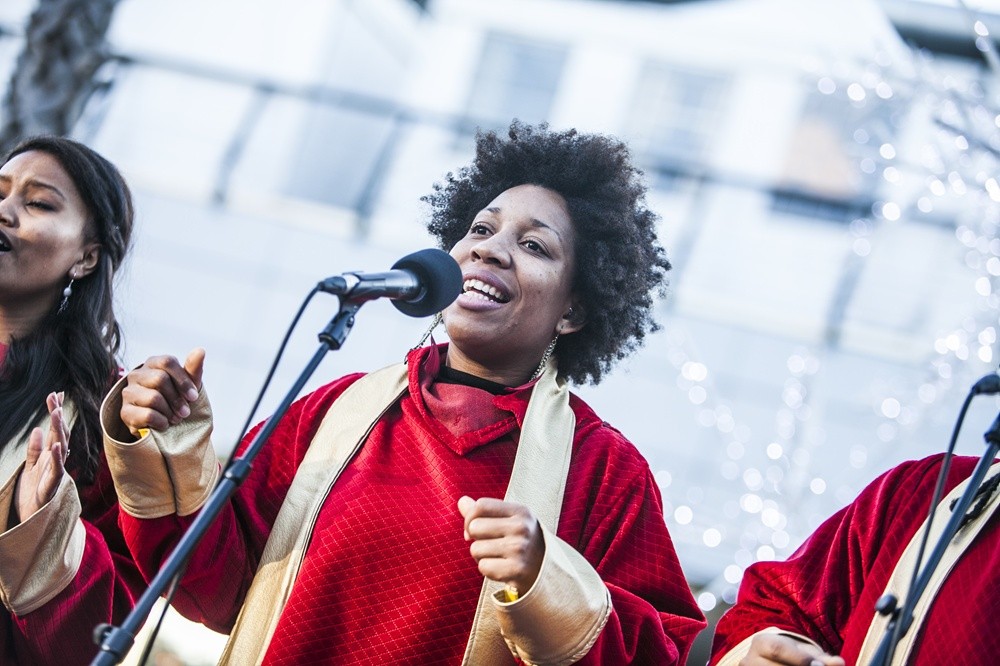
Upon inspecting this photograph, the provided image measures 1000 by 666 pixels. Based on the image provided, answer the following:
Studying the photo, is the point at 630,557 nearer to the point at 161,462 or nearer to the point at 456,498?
the point at 456,498

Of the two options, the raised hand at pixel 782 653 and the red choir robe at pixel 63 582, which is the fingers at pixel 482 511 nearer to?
the raised hand at pixel 782 653

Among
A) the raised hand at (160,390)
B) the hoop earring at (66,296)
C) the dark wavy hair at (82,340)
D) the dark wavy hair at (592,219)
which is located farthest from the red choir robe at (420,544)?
the hoop earring at (66,296)

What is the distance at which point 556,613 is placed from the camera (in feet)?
6.33

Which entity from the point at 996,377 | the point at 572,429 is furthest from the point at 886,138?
the point at 996,377

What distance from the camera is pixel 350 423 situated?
245 centimetres

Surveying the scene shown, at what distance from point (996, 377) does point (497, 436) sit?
3.18ft

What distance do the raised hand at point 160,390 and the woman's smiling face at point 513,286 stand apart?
57cm

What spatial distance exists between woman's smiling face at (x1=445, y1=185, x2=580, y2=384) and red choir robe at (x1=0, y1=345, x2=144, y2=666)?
2.62 feet

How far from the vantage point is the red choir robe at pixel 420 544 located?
7.13 feet

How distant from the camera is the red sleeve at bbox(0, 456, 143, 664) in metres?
2.33

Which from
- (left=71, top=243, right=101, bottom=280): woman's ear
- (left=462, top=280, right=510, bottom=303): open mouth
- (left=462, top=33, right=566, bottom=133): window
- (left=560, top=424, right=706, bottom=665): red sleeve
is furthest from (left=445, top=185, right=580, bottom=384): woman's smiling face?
(left=462, top=33, right=566, bottom=133): window

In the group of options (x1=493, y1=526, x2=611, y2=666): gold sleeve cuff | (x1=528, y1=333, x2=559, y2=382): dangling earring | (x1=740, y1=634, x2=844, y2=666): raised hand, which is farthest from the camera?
(x1=528, y1=333, x2=559, y2=382): dangling earring

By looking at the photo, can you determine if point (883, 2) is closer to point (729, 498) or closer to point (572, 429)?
point (729, 498)

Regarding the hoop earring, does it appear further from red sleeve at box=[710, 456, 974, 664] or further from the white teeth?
red sleeve at box=[710, 456, 974, 664]
